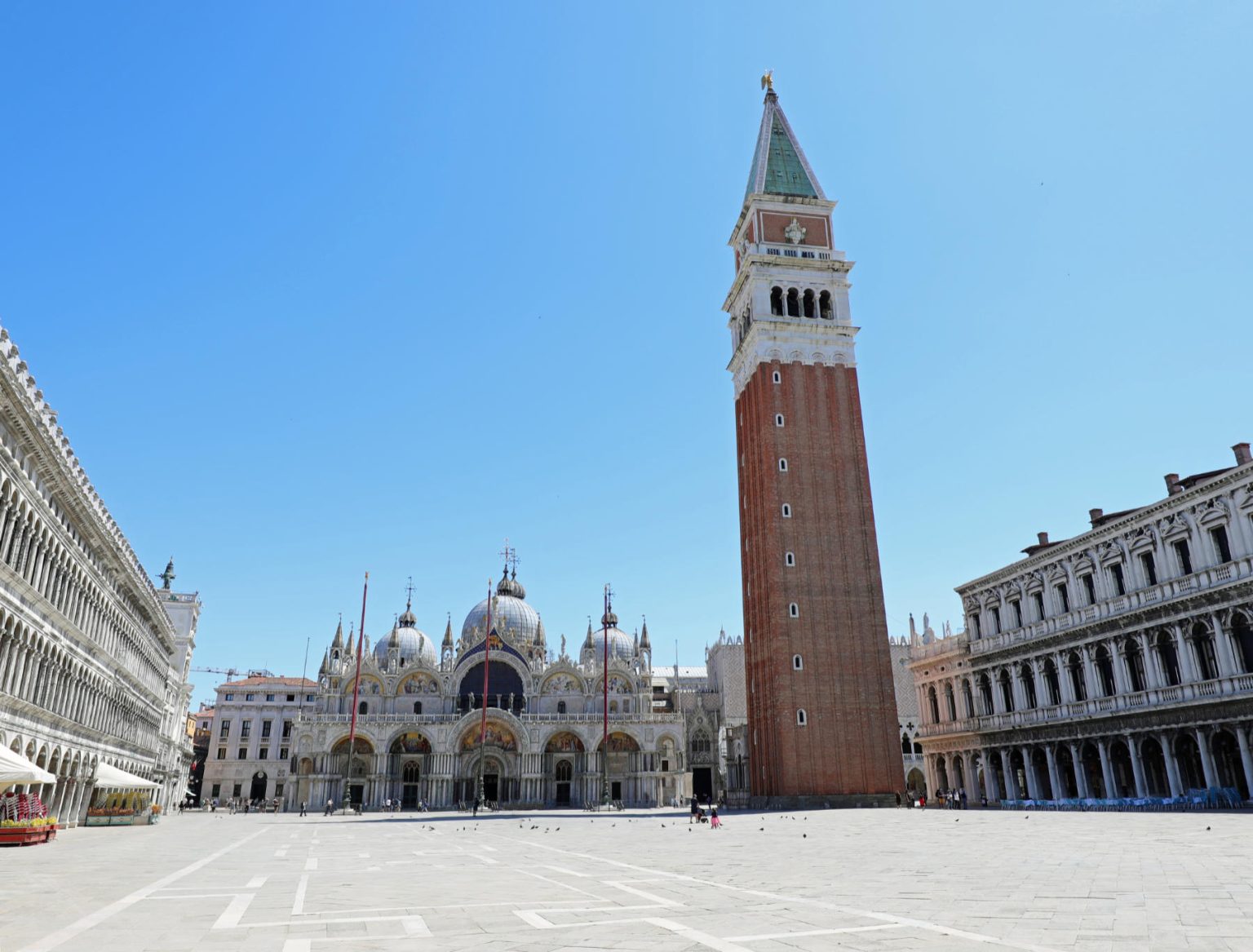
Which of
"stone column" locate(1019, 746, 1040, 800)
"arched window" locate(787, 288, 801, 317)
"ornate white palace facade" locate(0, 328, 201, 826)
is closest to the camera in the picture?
"ornate white palace facade" locate(0, 328, 201, 826)

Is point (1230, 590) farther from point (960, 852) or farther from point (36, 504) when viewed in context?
point (36, 504)

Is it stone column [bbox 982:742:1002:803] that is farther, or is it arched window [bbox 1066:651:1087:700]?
stone column [bbox 982:742:1002:803]

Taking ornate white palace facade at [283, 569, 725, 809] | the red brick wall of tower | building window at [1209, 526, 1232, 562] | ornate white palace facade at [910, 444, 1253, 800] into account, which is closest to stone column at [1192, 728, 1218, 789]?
ornate white palace facade at [910, 444, 1253, 800]

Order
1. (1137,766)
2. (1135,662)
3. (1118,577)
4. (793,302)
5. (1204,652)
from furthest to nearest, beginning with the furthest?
(793,302) → (1118,577) → (1135,662) → (1137,766) → (1204,652)

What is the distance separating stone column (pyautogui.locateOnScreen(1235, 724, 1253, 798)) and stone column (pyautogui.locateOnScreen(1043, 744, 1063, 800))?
34.9 feet

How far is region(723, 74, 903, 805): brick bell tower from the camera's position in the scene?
1916 inches

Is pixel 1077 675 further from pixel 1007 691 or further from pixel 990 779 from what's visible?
pixel 990 779

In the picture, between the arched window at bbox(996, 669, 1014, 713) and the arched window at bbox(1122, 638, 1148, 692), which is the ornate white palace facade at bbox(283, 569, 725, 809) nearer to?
the arched window at bbox(996, 669, 1014, 713)

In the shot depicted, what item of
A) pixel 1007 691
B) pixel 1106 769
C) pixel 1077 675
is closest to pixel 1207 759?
pixel 1106 769

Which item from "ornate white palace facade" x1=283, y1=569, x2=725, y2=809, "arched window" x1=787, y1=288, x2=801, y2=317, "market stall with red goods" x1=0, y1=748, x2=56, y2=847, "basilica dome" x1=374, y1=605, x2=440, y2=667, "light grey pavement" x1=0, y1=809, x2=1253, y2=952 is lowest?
"light grey pavement" x1=0, y1=809, x2=1253, y2=952

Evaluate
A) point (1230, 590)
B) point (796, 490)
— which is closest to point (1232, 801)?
point (1230, 590)

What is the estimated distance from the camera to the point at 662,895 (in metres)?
11.8

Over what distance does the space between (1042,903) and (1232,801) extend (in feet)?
93.3

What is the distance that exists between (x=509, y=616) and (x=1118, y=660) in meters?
55.0
